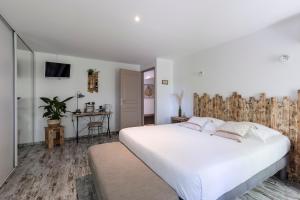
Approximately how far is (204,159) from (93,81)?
A: 4.13m

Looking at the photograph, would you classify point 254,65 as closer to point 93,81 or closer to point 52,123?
point 93,81

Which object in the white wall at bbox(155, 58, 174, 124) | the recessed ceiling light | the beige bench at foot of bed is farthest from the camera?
the white wall at bbox(155, 58, 174, 124)

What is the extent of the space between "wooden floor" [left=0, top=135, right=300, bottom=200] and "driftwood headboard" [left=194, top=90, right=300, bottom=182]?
525 mm

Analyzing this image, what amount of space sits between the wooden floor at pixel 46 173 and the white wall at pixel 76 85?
884 millimetres

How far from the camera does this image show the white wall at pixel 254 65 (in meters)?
2.37

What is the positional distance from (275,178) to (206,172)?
6.12 ft

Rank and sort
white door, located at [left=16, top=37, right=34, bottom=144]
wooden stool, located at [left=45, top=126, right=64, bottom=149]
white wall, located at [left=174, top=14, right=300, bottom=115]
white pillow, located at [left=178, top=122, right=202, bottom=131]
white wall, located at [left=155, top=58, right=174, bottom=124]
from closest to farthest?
white wall, located at [left=174, top=14, right=300, bottom=115] < white pillow, located at [left=178, top=122, right=202, bottom=131] < wooden stool, located at [left=45, top=126, right=64, bottom=149] < white door, located at [left=16, top=37, right=34, bottom=144] < white wall, located at [left=155, top=58, right=174, bottom=124]

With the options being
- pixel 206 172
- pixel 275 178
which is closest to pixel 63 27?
pixel 206 172

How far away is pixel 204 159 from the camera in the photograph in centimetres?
162

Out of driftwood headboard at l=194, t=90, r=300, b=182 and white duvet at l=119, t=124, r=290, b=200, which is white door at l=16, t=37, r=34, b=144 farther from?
driftwood headboard at l=194, t=90, r=300, b=182

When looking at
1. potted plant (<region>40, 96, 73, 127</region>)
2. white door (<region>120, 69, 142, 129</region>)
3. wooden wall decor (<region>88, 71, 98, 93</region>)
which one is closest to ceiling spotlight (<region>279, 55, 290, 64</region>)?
white door (<region>120, 69, 142, 129</region>)

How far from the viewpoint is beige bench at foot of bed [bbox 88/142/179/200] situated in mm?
1311

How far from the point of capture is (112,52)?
4.04 metres

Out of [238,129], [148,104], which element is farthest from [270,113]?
[148,104]
